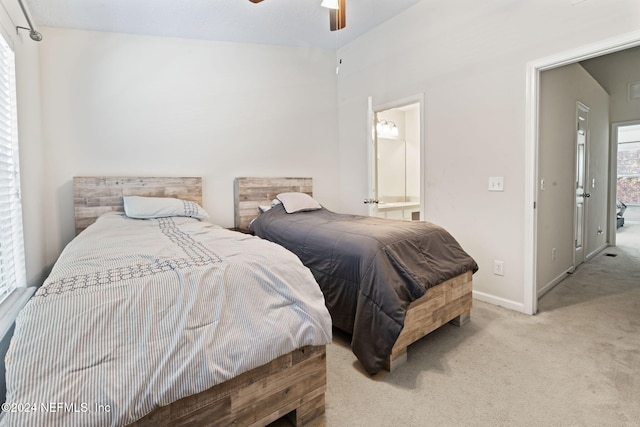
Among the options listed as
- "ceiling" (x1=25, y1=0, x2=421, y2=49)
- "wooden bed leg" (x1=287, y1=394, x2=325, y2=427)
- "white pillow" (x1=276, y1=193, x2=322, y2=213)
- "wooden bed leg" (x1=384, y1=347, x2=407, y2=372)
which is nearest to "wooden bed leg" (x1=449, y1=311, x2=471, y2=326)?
"wooden bed leg" (x1=384, y1=347, x2=407, y2=372)

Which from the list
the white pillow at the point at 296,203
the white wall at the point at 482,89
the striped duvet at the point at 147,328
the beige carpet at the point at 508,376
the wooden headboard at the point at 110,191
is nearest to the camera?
the striped duvet at the point at 147,328

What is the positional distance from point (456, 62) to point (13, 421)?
3.44 meters

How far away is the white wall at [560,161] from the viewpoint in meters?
2.88

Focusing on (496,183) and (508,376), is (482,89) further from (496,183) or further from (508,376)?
(508,376)

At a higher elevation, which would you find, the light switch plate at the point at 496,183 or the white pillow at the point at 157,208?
the light switch plate at the point at 496,183

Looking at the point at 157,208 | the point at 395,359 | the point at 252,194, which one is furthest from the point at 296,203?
the point at 395,359

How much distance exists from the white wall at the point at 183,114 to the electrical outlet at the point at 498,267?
6.86 ft

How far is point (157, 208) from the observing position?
2721 mm

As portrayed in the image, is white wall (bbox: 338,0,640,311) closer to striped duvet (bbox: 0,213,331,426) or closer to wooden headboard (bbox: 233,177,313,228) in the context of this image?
wooden headboard (bbox: 233,177,313,228)

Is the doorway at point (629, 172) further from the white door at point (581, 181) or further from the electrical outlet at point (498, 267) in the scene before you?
the electrical outlet at point (498, 267)

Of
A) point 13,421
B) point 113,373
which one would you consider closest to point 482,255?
point 113,373

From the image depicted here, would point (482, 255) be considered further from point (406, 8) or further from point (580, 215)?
point (406, 8)

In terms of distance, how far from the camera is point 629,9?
196 centimetres

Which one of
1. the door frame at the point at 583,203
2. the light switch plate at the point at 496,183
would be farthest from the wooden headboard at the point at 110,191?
the door frame at the point at 583,203
